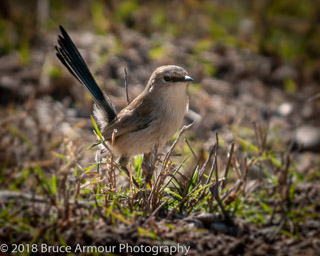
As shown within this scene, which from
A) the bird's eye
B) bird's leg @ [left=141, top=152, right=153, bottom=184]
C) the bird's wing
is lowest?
bird's leg @ [left=141, top=152, right=153, bottom=184]

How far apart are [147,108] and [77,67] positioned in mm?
727

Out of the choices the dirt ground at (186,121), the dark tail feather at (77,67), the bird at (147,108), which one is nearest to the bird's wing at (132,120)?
the bird at (147,108)

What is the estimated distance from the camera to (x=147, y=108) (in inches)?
156

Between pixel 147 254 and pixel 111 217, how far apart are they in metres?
0.39

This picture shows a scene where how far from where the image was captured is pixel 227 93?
22.3ft

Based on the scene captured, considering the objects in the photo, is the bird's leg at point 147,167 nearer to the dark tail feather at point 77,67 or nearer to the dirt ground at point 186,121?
the dirt ground at point 186,121

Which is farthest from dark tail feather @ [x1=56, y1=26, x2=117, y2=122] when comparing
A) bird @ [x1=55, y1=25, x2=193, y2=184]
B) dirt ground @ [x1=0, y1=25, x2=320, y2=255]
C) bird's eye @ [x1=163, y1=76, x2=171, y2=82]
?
bird's eye @ [x1=163, y1=76, x2=171, y2=82]

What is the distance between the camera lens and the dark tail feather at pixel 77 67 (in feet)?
12.6

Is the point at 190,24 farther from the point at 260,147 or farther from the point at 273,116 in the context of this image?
the point at 260,147

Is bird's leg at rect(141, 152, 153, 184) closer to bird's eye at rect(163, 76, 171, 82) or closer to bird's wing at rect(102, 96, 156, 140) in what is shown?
bird's wing at rect(102, 96, 156, 140)

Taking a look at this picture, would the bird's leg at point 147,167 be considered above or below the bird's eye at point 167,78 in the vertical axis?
below

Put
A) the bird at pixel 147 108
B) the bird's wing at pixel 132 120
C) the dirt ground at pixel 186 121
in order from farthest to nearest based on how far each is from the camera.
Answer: the bird's wing at pixel 132 120
the bird at pixel 147 108
the dirt ground at pixel 186 121

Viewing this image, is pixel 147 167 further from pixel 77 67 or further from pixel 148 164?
pixel 77 67

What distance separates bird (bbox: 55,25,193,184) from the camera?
380 centimetres
